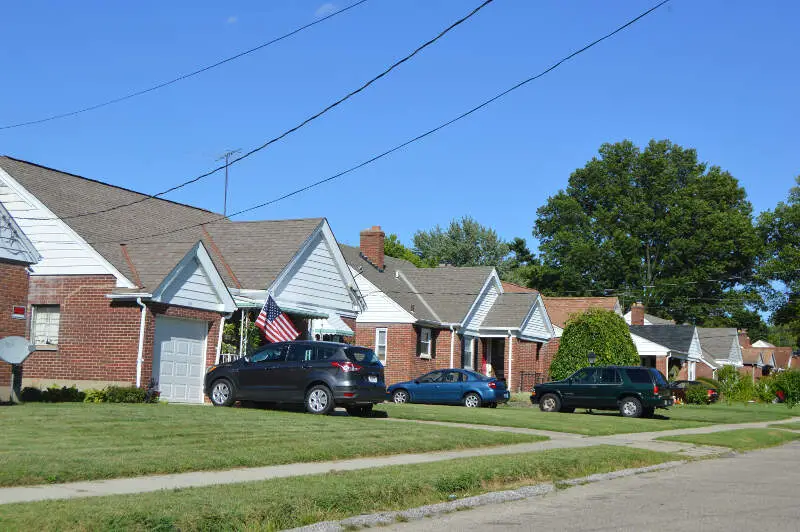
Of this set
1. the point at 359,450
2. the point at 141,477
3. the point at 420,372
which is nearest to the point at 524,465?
the point at 359,450

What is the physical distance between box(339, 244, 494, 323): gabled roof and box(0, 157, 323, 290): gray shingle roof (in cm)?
903

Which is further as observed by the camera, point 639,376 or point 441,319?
point 441,319

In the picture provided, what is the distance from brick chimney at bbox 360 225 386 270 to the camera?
43.6 meters

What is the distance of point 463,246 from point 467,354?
43.5 meters

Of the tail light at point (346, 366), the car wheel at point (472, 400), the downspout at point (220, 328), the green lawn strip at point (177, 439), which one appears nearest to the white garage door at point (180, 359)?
the downspout at point (220, 328)

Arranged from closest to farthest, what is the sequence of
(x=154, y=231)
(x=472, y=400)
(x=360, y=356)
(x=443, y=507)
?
(x=443, y=507) → (x=360, y=356) → (x=154, y=231) → (x=472, y=400)

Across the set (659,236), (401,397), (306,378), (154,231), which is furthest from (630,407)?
(659,236)

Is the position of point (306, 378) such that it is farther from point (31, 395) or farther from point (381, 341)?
point (381, 341)

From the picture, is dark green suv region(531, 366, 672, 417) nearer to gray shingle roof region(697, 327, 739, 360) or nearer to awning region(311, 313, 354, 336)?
awning region(311, 313, 354, 336)

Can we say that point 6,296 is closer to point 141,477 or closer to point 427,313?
point 141,477

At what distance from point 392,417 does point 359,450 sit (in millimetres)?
7931

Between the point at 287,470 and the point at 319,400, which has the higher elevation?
the point at 319,400

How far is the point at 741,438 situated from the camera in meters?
22.8

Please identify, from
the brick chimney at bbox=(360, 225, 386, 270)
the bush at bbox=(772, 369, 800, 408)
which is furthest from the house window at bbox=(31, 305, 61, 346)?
the bush at bbox=(772, 369, 800, 408)
